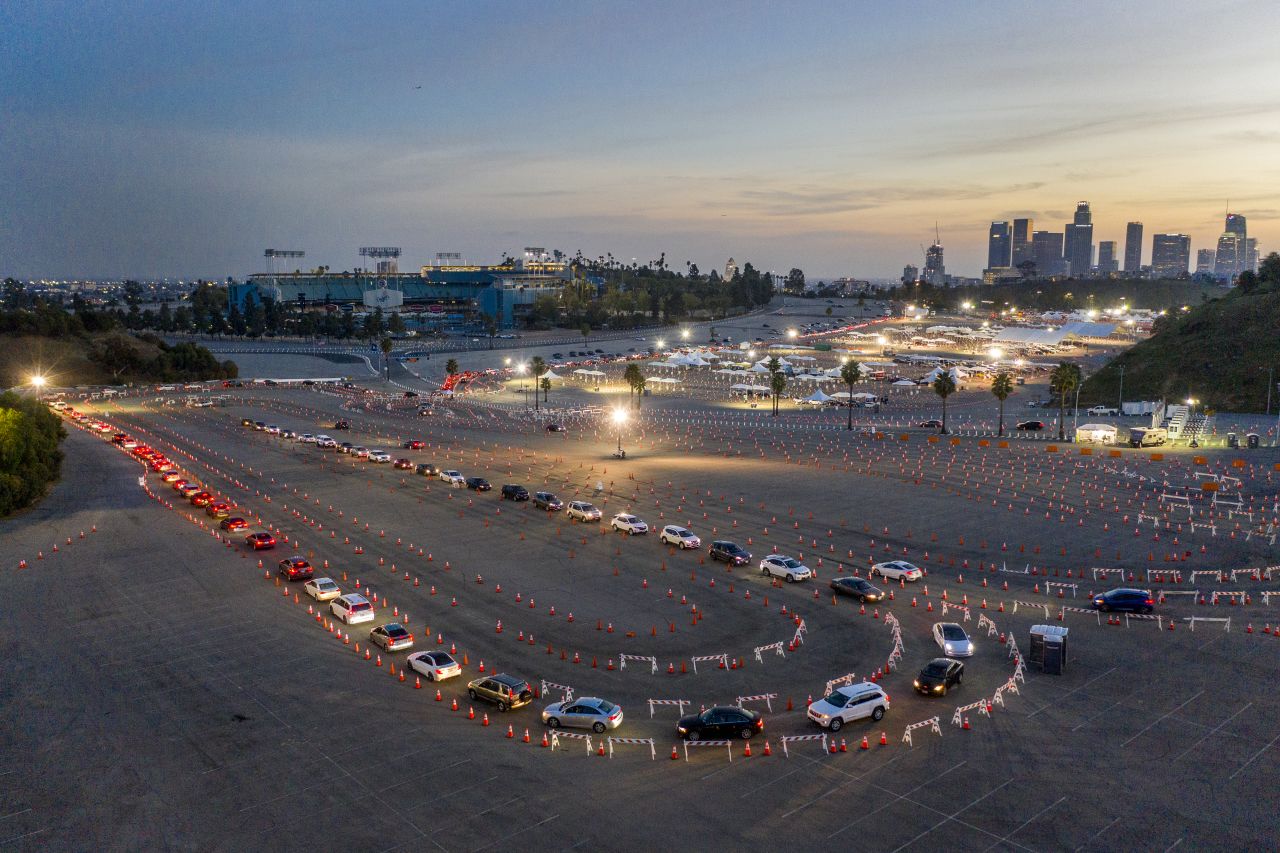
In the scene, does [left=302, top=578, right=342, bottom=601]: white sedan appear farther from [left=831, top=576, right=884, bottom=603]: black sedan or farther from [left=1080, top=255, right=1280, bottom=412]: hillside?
[left=1080, top=255, right=1280, bottom=412]: hillside

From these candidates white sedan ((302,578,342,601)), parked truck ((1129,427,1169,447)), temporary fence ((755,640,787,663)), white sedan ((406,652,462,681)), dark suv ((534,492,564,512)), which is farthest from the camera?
parked truck ((1129,427,1169,447))

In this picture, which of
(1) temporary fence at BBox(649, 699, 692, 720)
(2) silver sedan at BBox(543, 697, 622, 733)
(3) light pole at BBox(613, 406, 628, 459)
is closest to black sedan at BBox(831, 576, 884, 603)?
(1) temporary fence at BBox(649, 699, 692, 720)

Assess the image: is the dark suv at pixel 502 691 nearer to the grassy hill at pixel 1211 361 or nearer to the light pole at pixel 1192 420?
the light pole at pixel 1192 420

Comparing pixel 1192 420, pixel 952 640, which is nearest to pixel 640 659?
pixel 952 640

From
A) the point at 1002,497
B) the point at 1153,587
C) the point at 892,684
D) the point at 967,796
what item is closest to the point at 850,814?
the point at 967,796

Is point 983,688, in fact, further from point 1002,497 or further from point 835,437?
point 835,437
